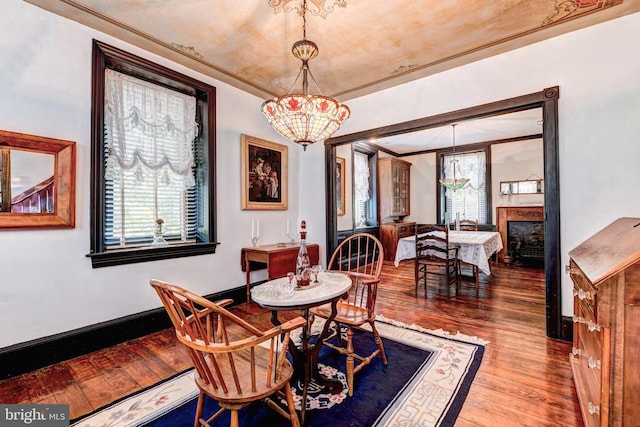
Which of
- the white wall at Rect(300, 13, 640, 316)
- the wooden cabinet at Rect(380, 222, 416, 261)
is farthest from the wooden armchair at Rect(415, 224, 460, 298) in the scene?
the wooden cabinet at Rect(380, 222, 416, 261)

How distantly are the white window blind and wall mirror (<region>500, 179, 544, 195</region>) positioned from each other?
6.25 meters

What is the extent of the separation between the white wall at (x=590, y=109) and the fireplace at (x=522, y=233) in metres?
3.61

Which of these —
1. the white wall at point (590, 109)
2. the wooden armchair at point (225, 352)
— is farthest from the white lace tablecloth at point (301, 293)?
the white wall at point (590, 109)

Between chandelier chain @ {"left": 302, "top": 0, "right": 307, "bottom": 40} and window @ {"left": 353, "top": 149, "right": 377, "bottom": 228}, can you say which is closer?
chandelier chain @ {"left": 302, "top": 0, "right": 307, "bottom": 40}

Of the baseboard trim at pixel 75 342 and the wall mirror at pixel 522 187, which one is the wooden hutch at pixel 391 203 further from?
the baseboard trim at pixel 75 342

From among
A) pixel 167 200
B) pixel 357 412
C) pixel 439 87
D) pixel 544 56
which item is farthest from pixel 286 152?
pixel 357 412

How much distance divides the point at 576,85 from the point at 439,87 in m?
1.21

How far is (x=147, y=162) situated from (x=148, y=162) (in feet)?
0.04

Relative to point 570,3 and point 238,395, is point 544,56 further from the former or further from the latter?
point 238,395

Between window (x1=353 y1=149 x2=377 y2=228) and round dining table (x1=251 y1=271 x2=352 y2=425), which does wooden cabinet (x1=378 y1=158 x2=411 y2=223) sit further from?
round dining table (x1=251 y1=271 x2=352 y2=425)

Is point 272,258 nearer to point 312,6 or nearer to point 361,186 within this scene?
point 312,6

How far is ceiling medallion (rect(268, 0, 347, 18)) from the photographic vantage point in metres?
2.15

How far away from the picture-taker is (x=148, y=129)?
9.43 feet

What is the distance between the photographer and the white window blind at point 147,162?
264 cm
